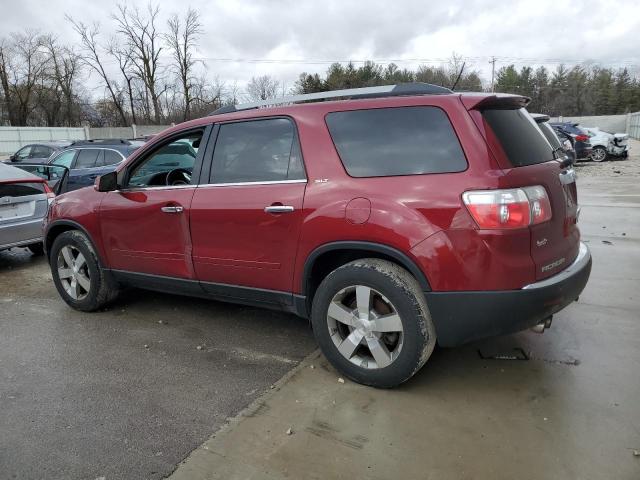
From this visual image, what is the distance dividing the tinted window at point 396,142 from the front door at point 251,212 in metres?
0.37

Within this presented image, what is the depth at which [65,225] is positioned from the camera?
4879 mm

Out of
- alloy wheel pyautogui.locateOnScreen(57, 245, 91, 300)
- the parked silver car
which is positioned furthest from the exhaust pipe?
the parked silver car

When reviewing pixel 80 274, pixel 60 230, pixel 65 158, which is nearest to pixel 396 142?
pixel 80 274

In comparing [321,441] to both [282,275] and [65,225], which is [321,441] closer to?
[282,275]

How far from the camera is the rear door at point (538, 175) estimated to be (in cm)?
279

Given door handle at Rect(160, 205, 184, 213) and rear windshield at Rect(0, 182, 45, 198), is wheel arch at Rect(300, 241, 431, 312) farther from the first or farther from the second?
rear windshield at Rect(0, 182, 45, 198)

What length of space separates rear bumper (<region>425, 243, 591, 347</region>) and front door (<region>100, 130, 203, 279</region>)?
81.0 inches

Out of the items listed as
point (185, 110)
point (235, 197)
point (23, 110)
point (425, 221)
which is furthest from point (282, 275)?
point (23, 110)

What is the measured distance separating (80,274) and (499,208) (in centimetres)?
394

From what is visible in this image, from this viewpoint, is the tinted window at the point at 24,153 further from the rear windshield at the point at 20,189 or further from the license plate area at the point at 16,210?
the license plate area at the point at 16,210

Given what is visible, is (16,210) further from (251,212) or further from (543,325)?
(543,325)

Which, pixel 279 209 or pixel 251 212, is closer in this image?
pixel 279 209

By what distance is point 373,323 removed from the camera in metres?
3.04

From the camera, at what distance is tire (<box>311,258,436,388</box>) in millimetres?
2895
